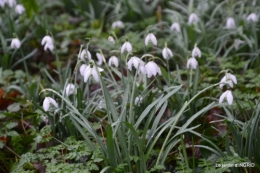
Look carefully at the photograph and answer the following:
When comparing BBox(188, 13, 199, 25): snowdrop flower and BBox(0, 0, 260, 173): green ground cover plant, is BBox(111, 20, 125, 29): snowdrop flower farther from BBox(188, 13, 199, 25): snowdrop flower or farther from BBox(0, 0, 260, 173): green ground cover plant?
BBox(188, 13, 199, 25): snowdrop flower

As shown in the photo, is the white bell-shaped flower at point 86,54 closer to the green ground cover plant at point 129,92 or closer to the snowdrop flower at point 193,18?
the green ground cover plant at point 129,92

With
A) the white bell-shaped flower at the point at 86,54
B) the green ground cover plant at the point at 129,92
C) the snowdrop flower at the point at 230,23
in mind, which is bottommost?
the green ground cover plant at the point at 129,92

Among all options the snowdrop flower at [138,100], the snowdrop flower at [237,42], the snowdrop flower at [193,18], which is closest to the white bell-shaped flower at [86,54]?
the snowdrop flower at [138,100]

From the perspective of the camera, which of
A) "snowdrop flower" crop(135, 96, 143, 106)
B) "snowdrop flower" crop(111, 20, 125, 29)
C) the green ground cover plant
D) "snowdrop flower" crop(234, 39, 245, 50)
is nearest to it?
the green ground cover plant

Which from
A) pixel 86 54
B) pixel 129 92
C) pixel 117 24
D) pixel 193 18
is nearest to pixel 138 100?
pixel 129 92

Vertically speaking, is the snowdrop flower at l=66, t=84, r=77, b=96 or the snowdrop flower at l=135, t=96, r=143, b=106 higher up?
the snowdrop flower at l=66, t=84, r=77, b=96

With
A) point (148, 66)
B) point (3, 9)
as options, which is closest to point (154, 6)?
point (3, 9)

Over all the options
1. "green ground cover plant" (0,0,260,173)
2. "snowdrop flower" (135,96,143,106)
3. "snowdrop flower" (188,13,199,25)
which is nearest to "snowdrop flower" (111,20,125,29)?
"green ground cover plant" (0,0,260,173)

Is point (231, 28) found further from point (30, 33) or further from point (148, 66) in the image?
point (30, 33)

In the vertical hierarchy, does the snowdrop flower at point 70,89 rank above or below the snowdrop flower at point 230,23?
below

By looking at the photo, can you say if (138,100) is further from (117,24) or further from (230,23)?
(117,24)
